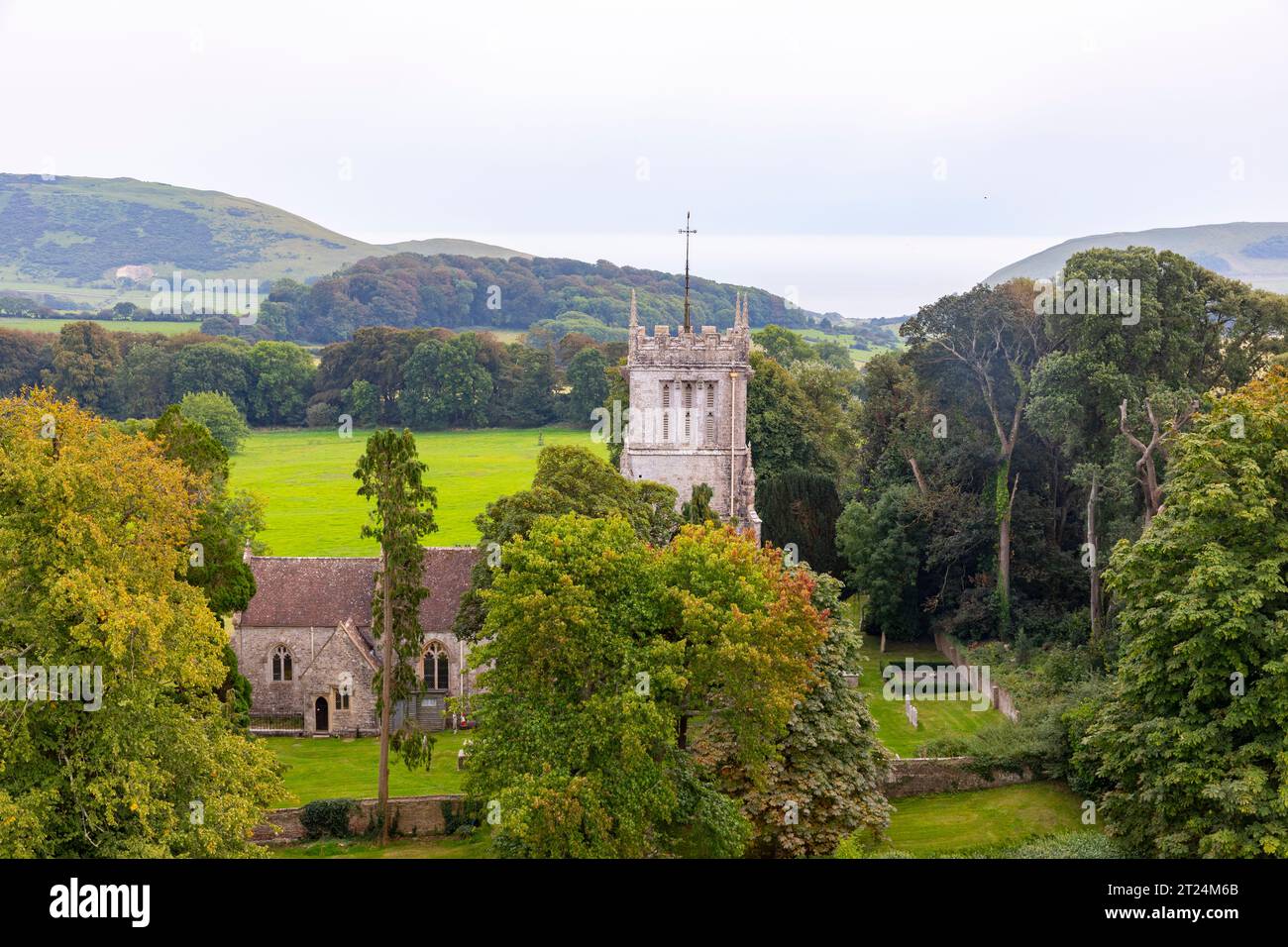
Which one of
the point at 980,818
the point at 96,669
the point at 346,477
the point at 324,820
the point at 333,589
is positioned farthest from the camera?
the point at 346,477

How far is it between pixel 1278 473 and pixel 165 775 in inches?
988

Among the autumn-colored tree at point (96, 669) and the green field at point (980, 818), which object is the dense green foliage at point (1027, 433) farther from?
the autumn-colored tree at point (96, 669)

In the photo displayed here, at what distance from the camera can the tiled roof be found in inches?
1884

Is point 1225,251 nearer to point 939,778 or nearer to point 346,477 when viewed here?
point 346,477

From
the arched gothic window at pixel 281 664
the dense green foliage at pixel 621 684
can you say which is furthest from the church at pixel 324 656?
the dense green foliage at pixel 621 684

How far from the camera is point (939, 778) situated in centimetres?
3919

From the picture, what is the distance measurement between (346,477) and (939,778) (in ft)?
251

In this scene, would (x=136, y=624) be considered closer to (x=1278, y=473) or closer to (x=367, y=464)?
(x=367, y=464)

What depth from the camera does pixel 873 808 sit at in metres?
32.8

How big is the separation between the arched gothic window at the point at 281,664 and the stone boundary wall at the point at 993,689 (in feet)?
85.2

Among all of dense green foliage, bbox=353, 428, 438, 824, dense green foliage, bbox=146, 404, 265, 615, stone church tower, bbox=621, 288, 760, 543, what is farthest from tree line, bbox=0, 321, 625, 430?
dense green foliage, bbox=353, 428, 438, 824

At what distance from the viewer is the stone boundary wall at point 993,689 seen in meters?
46.2

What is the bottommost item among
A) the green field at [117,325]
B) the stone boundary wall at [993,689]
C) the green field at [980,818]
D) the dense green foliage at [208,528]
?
the green field at [980,818]

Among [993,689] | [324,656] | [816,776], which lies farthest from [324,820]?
[993,689]
